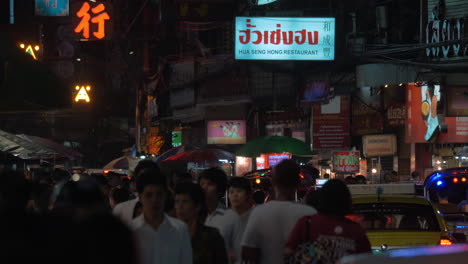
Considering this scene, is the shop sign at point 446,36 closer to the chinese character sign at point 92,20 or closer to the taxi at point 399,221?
the chinese character sign at point 92,20

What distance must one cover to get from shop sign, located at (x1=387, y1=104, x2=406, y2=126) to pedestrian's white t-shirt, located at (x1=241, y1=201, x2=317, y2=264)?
22.5 m

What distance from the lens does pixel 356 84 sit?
94.4ft

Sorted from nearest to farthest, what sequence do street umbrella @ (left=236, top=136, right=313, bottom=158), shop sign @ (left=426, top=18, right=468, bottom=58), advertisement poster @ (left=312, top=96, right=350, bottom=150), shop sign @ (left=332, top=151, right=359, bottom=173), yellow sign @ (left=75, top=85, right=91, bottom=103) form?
1. street umbrella @ (left=236, top=136, right=313, bottom=158)
2. shop sign @ (left=426, top=18, right=468, bottom=58)
3. yellow sign @ (left=75, top=85, right=91, bottom=103)
4. shop sign @ (left=332, top=151, right=359, bottom=173)
5. advertisement poster @ (left=312, top=96, right=350, bottom=150)

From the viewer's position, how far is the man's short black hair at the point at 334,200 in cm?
539

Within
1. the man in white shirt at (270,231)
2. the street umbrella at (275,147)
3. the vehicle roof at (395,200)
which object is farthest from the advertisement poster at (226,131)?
the man in white shirt at (270,231)

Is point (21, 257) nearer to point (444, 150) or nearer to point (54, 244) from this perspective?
point (54, 244)

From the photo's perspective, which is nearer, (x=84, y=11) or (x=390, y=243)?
(x=390, y=243)

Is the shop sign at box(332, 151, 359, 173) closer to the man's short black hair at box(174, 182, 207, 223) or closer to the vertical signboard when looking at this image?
the vertical signboard

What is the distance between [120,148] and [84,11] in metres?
53.9

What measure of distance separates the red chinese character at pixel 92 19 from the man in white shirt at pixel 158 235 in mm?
16131

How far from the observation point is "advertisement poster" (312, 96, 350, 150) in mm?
29438

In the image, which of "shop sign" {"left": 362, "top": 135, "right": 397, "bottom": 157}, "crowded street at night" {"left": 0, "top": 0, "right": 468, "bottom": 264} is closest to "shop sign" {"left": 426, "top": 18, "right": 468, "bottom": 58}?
"crowded street at night" {"left": 0, "top": 0, "right": 468, "bottom": 264}

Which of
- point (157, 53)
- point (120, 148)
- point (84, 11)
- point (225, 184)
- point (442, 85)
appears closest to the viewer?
point (225, 184)

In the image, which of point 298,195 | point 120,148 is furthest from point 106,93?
point 298,195
